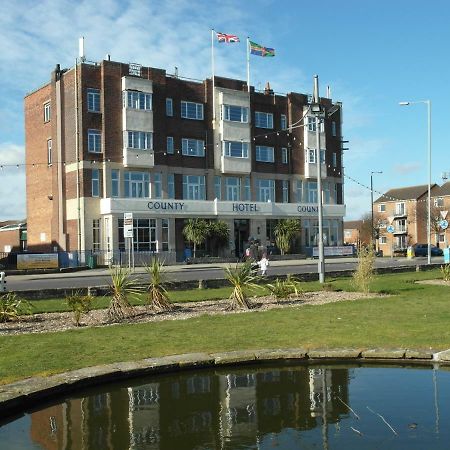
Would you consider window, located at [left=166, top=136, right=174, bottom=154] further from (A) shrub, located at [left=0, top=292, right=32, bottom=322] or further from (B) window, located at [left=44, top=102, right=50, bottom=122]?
(A) shrub, located at [left=0, top=292, right=32, bottom=322]

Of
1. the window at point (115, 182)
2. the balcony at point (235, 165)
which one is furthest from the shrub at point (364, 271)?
the balcony at point (235, 165)

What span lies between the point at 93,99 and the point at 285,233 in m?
20.6

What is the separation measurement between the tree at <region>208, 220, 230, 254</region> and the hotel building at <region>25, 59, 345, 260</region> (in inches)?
40.7

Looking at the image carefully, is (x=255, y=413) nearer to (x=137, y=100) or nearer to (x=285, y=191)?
(x=137, y=100)

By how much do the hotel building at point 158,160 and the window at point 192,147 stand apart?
0.09m

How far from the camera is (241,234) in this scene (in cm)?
5369

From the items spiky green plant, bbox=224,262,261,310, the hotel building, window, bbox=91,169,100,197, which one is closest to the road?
spiky green plant, bbox=224,262,261,310

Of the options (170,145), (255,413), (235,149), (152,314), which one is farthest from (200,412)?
(235,149)

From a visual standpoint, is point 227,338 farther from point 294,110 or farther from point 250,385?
point 294,110

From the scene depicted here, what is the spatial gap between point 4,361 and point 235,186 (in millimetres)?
45855

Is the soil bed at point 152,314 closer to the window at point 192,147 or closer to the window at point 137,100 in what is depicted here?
the window at point 137,100

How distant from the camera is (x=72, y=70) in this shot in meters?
46.6

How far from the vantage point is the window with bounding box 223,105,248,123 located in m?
53.1

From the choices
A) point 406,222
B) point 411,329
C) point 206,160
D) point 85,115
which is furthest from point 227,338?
point 406,222
